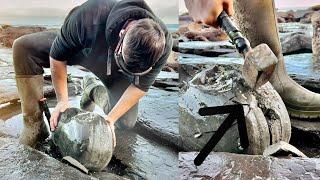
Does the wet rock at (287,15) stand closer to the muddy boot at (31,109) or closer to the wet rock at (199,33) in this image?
the wet rock at (199,33)

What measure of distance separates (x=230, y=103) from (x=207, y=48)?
0.75 ft

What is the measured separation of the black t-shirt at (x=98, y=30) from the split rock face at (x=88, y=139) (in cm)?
18

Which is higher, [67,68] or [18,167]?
[67,68]

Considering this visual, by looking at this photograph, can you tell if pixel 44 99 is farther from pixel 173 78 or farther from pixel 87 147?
pixel 173 78

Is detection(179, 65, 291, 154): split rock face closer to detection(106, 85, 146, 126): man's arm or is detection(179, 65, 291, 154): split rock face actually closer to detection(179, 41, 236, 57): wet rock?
detection(179, 41, 236, 57): wet rock

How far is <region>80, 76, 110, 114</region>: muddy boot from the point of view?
1.43m

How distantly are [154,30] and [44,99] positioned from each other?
1.66ft

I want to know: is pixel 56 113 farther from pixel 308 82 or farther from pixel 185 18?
pixel 308 82

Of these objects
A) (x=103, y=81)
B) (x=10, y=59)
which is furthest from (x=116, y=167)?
(x=10, y=59)

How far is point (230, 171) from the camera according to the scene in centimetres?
150

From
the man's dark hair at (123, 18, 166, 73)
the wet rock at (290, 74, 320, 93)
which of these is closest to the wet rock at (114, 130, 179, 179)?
the man's dark hair at (123, 18, 166, 73)

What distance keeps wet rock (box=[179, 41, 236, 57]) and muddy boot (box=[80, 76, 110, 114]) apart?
12.7 inches

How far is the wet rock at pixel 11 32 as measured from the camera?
1.47 metres

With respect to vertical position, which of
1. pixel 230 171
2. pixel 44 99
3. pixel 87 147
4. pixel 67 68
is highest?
pixel 67 68
